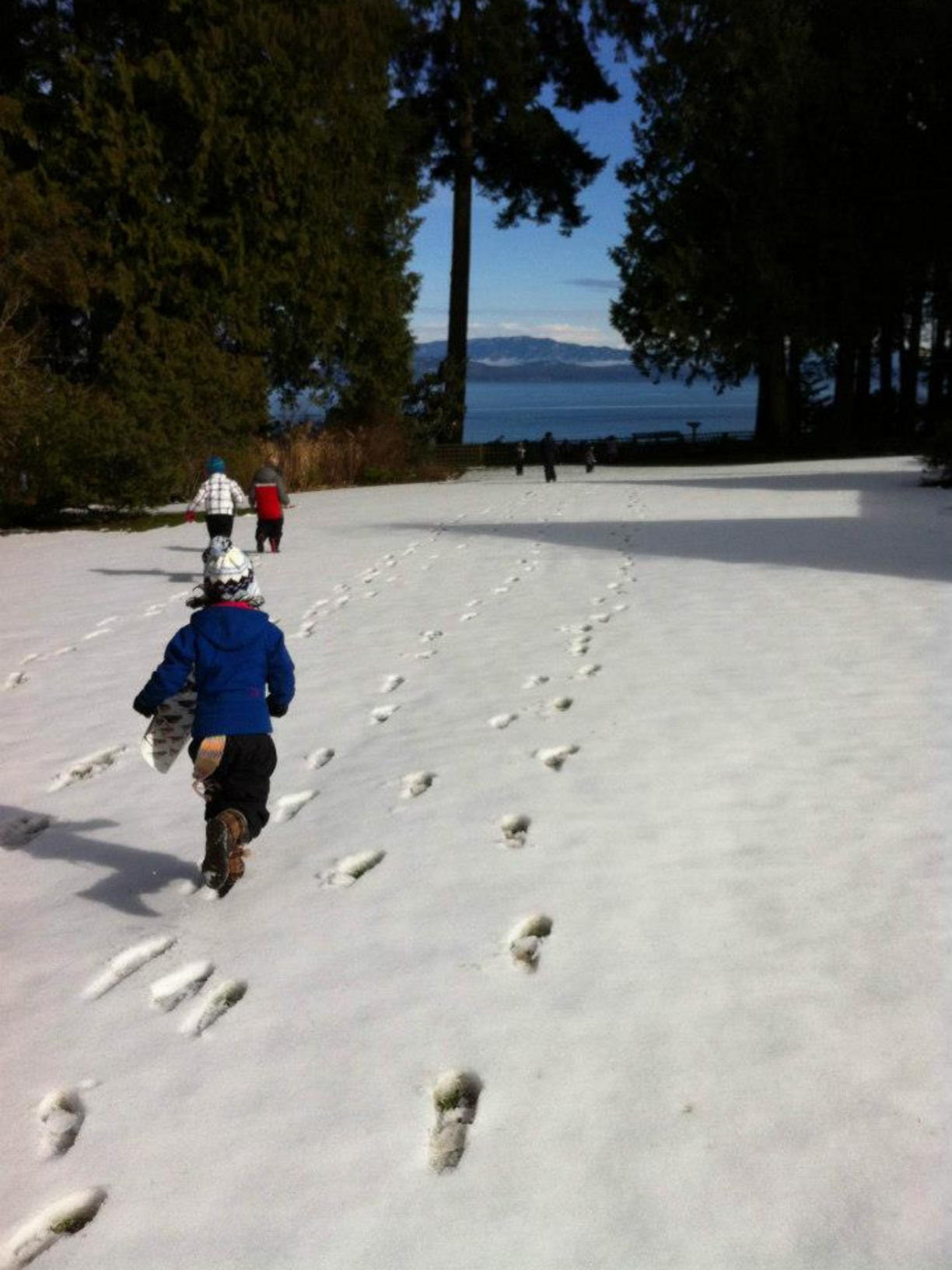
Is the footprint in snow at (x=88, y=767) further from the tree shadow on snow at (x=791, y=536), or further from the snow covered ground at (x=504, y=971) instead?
the tree shadow on snow at (x=791, y=536)

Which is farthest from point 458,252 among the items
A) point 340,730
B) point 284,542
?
point 340,730

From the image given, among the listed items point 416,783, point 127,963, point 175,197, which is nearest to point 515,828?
point 416,783

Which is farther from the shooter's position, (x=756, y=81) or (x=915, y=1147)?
(x=756, y=81)

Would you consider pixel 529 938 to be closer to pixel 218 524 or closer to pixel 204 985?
pixel 204 985

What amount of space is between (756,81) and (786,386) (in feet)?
33.3

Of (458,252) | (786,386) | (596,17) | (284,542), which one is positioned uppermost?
(596,17)

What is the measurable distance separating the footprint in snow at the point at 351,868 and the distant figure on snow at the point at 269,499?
9.41m

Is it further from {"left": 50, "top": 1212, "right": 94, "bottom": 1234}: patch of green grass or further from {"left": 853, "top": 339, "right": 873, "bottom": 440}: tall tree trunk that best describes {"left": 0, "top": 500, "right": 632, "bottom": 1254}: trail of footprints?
{"left": 853, "top": 339, "right": 873, "bottom": 440}: tall tree trunk

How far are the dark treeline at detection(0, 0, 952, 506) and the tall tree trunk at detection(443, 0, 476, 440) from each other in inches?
4.3

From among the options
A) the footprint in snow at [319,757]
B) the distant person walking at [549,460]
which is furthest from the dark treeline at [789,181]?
the footprint in snow at [319,757]

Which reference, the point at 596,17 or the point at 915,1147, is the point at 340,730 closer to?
the point at 915,1147

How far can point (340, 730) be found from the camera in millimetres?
7023

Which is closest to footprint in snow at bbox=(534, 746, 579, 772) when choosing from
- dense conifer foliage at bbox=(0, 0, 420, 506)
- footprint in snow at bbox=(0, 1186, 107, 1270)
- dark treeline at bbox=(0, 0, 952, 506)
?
footprint in snow at bbox=(0, 1186, 107, 1270)

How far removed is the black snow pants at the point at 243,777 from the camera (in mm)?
4691
